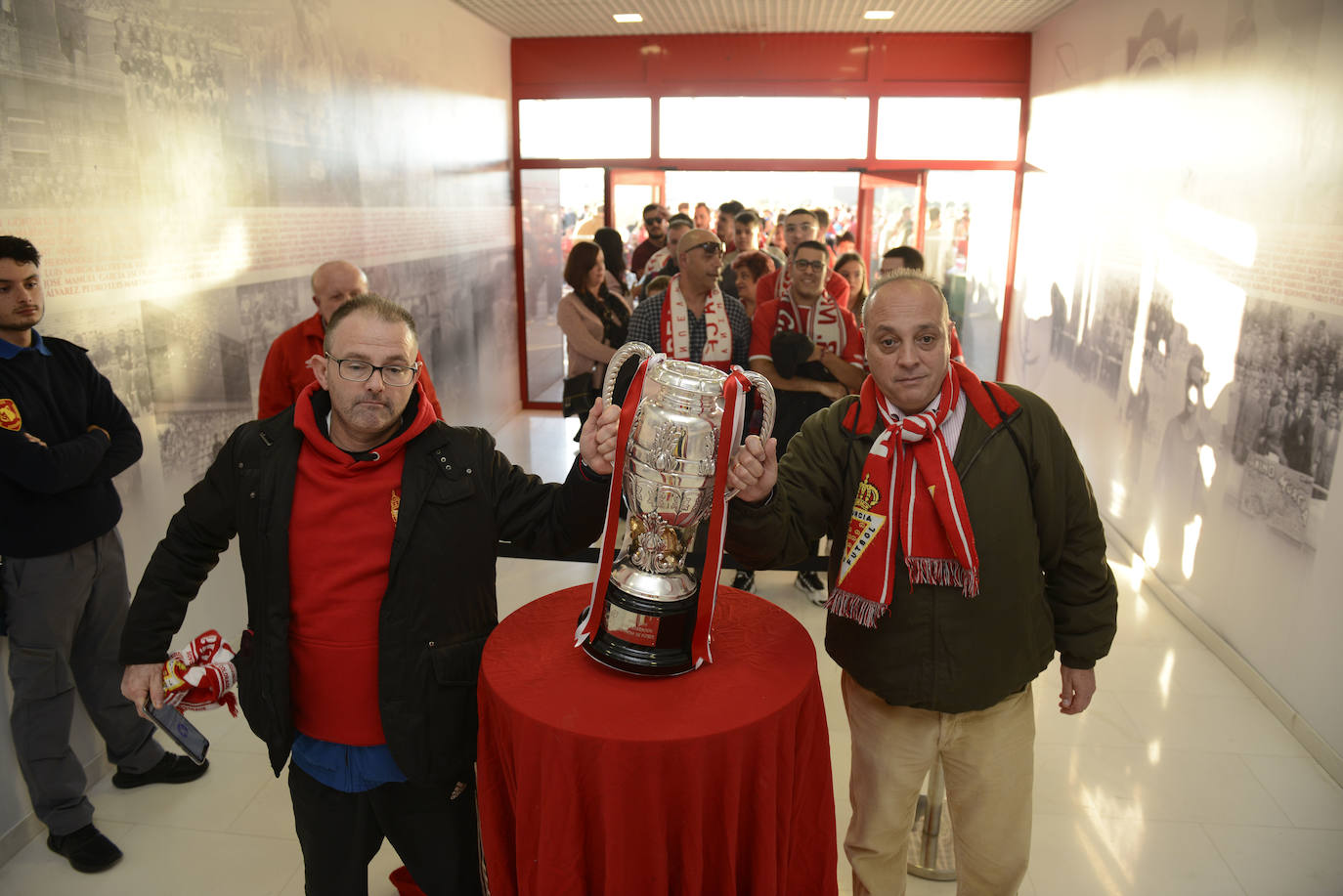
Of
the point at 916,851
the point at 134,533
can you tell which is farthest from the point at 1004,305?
the point at 134,533

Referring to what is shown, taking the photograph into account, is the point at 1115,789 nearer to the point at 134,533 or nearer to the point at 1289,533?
the point at 1289,533

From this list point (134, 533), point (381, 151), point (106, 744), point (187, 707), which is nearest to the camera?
point (187, 707)

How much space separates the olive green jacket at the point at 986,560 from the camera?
1.95m

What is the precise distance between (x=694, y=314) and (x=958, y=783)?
279cm

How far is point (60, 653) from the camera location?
2818 millimetres

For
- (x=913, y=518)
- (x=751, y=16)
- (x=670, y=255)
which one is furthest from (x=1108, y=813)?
(x=751, y=16)

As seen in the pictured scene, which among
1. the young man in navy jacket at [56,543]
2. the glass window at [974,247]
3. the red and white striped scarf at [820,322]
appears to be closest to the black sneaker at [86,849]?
the young man in navy jacket at [56,543]

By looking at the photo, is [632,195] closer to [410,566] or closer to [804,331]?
[804,331]

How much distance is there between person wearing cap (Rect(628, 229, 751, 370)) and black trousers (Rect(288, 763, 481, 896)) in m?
2.69

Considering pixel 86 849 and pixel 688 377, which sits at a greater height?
pixel 688 377

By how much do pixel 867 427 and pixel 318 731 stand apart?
1366 millimetres

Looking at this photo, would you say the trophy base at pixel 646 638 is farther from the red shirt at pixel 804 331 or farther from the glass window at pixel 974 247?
the glass window at pixel 974 247

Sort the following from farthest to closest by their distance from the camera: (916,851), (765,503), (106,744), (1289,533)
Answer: (1289,533) → (106,744) → (916,851) → (765,503)

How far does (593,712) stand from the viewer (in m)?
1.67
